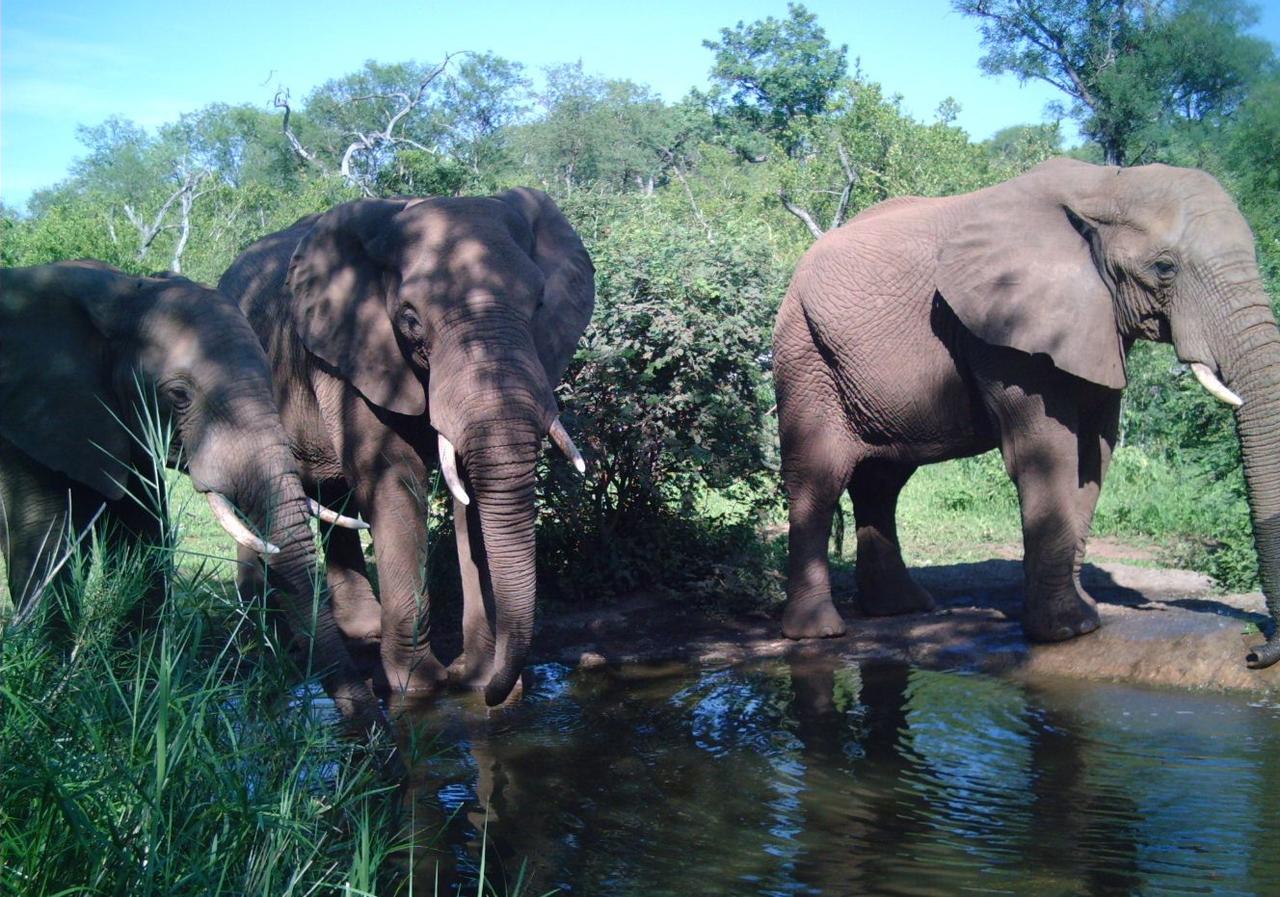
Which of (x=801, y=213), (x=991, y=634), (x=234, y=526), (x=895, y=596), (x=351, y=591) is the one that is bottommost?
(x=991, y=634)

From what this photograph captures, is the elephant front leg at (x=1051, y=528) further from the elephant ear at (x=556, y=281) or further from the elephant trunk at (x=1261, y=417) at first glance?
the elephant ear at (x=556, y=281)

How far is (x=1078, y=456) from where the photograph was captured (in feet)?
23.8

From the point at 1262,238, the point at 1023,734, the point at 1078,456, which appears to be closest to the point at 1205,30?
the point at 1262,238

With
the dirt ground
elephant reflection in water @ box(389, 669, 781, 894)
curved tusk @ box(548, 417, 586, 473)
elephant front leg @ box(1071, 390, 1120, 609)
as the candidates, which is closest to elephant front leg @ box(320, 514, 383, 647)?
the dirt ground

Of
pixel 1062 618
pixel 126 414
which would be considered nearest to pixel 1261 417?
pixel 1062 618

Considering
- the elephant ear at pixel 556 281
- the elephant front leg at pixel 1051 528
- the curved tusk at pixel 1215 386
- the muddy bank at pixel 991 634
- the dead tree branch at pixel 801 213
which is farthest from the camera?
the dead tree branch at pixel 801 213

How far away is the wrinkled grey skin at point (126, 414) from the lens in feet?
14.9

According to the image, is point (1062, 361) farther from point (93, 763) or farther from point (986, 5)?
point (986, 5)

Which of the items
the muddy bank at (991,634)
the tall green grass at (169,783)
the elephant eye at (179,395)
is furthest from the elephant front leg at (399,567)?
the tall green grass at (169,783)

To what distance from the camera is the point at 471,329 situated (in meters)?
5.76

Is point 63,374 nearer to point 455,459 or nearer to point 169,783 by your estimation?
point 455,459

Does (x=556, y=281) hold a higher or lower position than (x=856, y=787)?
higher

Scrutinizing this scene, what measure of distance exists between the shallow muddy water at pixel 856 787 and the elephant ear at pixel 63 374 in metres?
1.76

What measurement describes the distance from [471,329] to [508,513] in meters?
0.80
